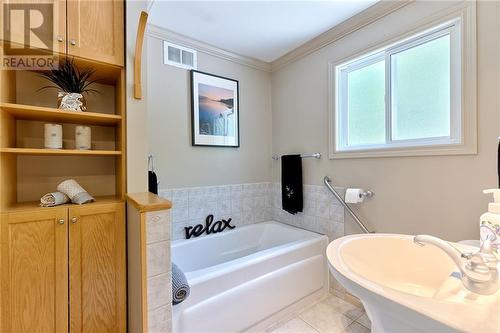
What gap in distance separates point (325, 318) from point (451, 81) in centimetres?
200

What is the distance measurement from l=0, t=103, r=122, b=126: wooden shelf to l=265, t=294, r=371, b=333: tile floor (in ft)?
6.17

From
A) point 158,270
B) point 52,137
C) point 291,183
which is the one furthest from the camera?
point 291,183

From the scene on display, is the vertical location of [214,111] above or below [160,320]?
above

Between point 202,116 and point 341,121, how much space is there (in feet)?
4.67

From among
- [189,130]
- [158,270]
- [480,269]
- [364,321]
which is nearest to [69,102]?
[158,270]

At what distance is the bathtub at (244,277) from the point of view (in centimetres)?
145

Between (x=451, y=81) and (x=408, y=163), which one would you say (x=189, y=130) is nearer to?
(x=408, y=163)

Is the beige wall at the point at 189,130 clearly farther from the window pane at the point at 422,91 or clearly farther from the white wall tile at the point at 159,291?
the window pane at the point at 422,91

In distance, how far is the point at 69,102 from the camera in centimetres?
126

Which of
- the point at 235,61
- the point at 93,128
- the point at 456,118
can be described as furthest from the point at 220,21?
the point at 456,118

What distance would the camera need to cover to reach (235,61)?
2672 millimetres

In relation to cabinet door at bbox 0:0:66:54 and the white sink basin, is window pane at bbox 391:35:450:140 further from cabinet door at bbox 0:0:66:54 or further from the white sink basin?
cabinet door at bbox 0:0:66:54

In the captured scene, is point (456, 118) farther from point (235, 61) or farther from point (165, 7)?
point (165, 7)

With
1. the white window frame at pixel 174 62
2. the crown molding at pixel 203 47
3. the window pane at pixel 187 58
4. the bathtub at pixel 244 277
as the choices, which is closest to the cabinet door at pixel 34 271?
the bathtub at pixel 244 277
